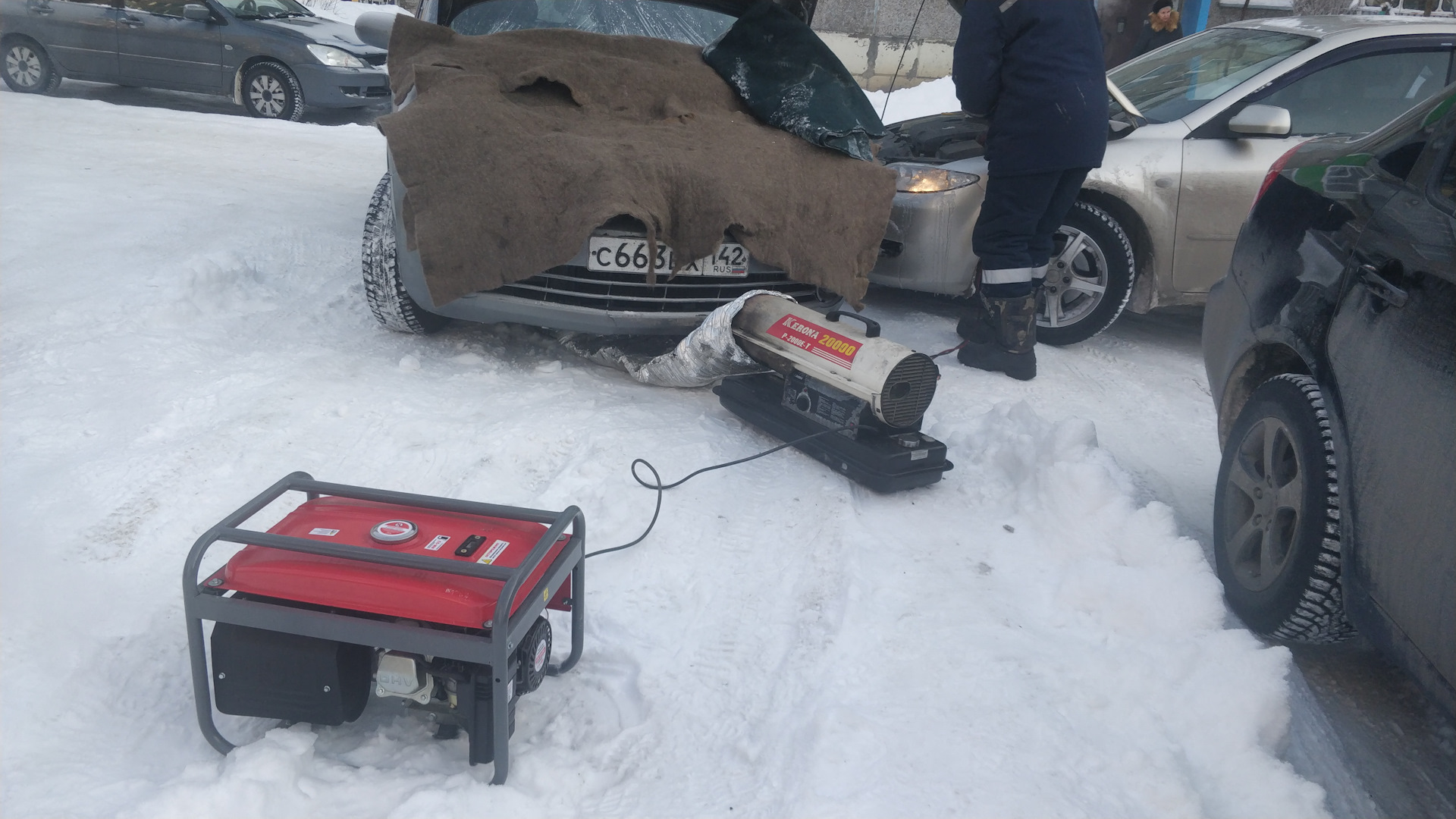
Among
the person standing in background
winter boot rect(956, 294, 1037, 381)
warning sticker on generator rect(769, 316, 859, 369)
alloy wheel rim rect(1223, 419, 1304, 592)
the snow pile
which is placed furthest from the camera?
the snow pile

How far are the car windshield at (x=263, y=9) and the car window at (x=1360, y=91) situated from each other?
9868mm

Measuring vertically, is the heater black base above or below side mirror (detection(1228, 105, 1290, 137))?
below

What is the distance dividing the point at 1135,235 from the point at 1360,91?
1.31m

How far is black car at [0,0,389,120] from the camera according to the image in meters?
10.0

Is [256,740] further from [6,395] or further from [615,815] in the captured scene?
[6,395]

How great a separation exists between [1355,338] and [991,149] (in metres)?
2.22

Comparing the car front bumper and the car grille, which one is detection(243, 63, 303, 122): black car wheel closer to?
the car front bumper

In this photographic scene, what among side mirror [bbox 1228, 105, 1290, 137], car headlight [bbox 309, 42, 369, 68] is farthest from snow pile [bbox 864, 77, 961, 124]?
side mirror [bbox 1228, 105, 1290, 137]

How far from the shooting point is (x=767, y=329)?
12.0ft

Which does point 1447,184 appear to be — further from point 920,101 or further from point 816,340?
point 920,101

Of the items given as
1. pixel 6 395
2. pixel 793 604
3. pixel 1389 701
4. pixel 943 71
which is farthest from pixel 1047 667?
pixel 943 71

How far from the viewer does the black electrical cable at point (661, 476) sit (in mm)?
2922

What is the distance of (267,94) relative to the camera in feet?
33.1

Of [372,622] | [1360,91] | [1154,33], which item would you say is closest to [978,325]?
[1360,91]
